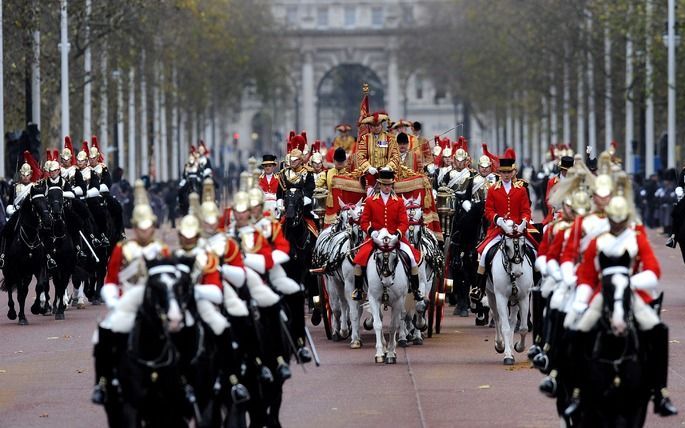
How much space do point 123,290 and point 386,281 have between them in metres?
7.71

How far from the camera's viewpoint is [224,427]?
1468cm

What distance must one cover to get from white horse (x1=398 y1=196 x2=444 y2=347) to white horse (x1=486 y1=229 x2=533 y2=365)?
4.95 ft

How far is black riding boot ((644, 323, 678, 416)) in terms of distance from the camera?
45.9 feet

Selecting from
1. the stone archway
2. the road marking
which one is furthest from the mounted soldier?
the stone archway

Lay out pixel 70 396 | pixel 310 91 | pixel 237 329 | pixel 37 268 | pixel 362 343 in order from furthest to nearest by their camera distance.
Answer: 1. pixel 310 91
2. pixel 37 268
3. pixel 362 343
4. pixel 70 396
5. pixel 237 329

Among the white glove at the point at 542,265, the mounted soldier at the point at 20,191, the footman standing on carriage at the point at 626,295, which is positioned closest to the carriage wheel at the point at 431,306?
the mounted soldier at the point at 20,191

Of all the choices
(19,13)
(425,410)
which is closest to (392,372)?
(425,410)

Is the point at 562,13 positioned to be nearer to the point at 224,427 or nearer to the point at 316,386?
the point at 316,386

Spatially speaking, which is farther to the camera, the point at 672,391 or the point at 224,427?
the point at 672,391

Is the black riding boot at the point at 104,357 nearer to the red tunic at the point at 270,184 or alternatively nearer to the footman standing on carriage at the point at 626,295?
the footman standing on carriage at the point at 626,295

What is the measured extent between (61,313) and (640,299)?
1462cm

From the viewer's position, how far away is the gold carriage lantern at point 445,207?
2722 centimetres

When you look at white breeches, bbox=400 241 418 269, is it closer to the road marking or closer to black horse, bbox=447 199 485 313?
the road marking

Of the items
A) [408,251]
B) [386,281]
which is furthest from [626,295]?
[408,251]
